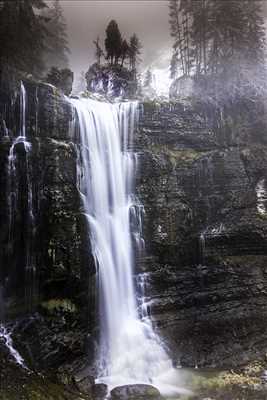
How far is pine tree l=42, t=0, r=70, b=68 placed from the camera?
1435 inches

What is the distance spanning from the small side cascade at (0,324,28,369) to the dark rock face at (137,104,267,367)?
6.54 metres

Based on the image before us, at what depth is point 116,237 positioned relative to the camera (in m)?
18.2

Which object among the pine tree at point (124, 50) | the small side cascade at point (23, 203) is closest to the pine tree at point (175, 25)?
the pine tree at point (124, 50)

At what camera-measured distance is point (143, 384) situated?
1411cm

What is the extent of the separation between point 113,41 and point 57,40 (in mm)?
8612

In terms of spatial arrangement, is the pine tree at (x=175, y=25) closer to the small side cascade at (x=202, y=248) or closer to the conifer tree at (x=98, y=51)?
the conifer tree at (x=98, y=51)

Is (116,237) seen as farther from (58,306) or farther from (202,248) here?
(202,248)

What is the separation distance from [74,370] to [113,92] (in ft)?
72.2

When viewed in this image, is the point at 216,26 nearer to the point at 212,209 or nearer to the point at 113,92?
the point at 113,92

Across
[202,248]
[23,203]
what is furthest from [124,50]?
[23,203]

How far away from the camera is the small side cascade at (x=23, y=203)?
15516mm

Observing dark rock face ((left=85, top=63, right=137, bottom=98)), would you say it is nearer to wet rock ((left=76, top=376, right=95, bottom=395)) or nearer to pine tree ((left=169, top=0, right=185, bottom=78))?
pine tree ((left=169, top=0, right=185, bottom=78))

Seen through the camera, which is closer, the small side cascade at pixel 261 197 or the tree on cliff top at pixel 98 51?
the small side cascade at pixel 261 197

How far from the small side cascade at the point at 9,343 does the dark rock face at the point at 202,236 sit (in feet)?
21.5
